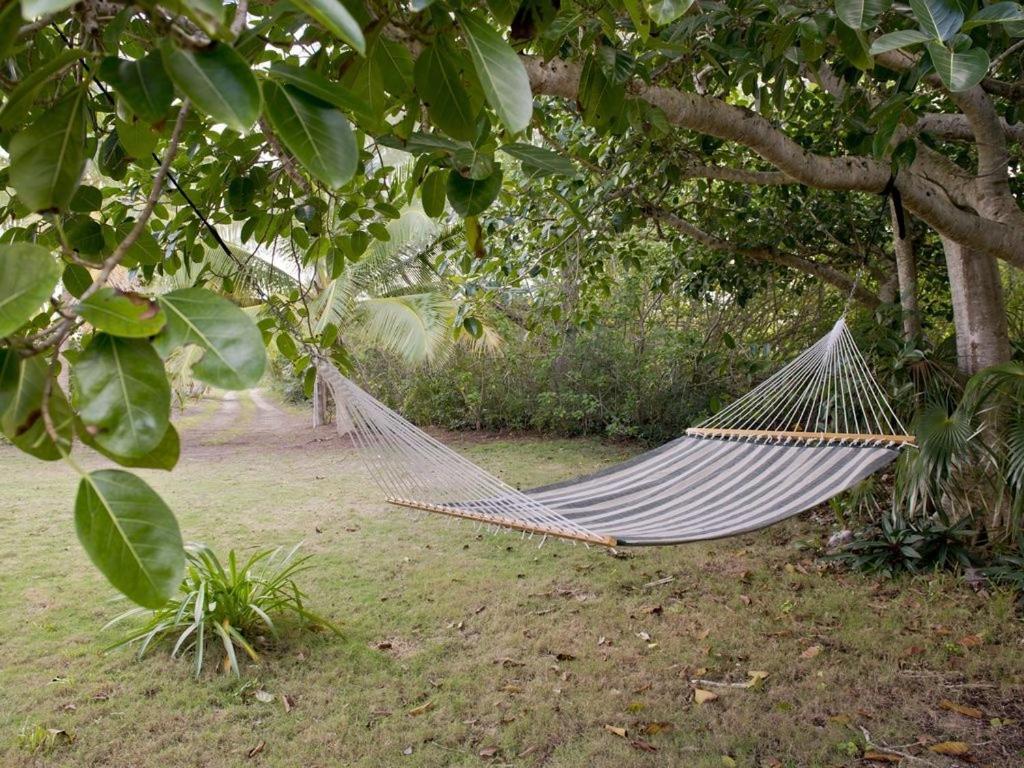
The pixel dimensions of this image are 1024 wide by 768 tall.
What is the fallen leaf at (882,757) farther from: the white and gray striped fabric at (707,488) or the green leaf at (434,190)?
the green leaf at (434,190)

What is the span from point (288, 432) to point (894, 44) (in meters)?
8.02

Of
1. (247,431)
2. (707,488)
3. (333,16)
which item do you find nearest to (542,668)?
(707,488)

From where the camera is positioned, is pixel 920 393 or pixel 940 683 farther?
pixel 920 393

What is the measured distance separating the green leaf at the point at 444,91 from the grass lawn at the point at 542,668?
5.28ft

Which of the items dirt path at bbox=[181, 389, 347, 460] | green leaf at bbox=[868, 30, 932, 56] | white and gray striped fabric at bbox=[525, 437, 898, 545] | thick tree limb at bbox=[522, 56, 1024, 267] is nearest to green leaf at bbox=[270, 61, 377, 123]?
green leaf at bbox=[868, 30, 932, 56]

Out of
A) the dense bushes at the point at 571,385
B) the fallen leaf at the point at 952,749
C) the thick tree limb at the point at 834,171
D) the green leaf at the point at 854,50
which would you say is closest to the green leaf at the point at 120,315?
the green leaf at the point at 854,50

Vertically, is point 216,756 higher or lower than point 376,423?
lower

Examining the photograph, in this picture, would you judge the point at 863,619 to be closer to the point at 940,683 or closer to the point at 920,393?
the point at 940,683

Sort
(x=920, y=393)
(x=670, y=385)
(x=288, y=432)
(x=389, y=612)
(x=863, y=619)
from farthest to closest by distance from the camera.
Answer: (x=288, y=432)
(x=670, y=385)
(x=920, y=393)
(x=389, y=612)
(x=863, y=619)

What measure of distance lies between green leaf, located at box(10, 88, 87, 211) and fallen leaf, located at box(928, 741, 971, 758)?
2.02m

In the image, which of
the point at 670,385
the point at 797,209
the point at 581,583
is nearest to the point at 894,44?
the point at 581,583

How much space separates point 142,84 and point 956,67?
0.57 m

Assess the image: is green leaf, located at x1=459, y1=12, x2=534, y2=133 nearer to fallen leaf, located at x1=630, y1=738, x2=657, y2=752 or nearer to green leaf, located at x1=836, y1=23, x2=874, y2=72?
green leaf, located at x1=836, y1=23, x2=874, y2=72

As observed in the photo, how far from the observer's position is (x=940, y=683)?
212cm
